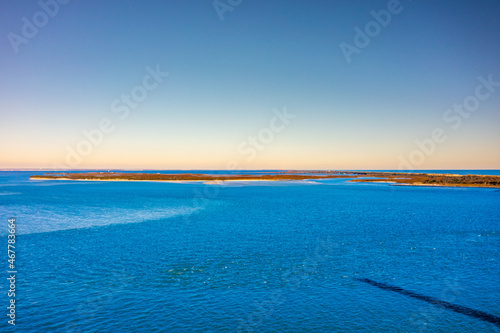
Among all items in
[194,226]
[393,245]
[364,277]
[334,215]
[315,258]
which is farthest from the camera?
[334,215]

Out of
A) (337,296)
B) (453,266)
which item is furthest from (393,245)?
(337,296)

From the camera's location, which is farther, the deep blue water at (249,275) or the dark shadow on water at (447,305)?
the dark shadow on water at (447,305)

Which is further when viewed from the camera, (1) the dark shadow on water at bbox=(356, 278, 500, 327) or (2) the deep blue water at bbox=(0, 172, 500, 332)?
(1) the dark shadow on water at bbox=(356, 278, 500, 327)

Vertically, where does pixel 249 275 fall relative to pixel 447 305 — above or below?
above

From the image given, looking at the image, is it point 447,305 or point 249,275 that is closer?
point 447,305

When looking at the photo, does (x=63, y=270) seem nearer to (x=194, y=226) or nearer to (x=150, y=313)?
(x=150, y=313)

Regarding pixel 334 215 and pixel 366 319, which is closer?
pixel 366 319

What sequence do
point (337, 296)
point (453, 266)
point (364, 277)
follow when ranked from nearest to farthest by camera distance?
point (337, 296) < point (364, 277) < point (453, 266)
